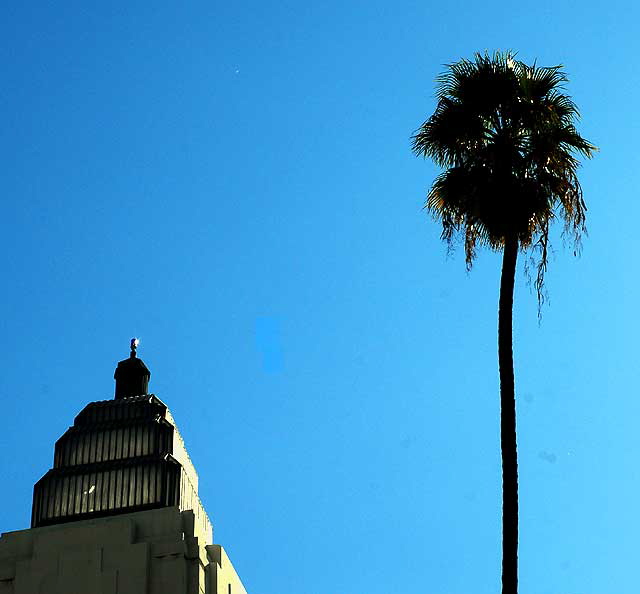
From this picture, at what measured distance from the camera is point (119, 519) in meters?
38.2

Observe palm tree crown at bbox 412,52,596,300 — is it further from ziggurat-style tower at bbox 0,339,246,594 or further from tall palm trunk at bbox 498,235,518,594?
ziggurat-style tower at bbox 0,339,246,594

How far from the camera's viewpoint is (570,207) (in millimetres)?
25000

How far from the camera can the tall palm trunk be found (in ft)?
65.5

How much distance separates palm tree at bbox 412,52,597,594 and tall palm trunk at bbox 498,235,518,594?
52 mm

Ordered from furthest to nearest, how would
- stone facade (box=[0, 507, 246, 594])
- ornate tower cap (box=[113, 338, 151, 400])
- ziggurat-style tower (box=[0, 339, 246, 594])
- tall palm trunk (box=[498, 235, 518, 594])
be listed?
ornate tower cap (box=[113, 338, 151, 400])
ziggurat-style tower (box=[0, 339, 246, 594])
stone facade (box=[0, 507, 246, 594])
tall palm trunk (box=[498, 235, 518, 594])

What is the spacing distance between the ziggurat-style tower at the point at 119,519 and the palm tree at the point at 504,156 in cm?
1704

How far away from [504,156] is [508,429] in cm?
669

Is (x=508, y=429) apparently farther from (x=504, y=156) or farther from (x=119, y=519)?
(x=119, y=519)

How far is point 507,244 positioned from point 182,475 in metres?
20.8

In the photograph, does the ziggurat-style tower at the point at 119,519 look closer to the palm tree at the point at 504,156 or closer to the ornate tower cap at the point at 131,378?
the ornate tower cap at the point at 131,378

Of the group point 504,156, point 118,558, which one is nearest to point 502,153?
point 504,156

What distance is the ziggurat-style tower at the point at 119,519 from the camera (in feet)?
120

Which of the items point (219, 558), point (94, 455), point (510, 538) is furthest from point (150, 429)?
point (510, 538)

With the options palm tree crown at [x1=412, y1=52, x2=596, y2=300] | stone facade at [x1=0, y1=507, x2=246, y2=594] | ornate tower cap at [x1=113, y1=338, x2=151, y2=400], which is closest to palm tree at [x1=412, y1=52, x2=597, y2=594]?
palm tree crown at [x1=412, y1=52, x2=596, y2=300]
